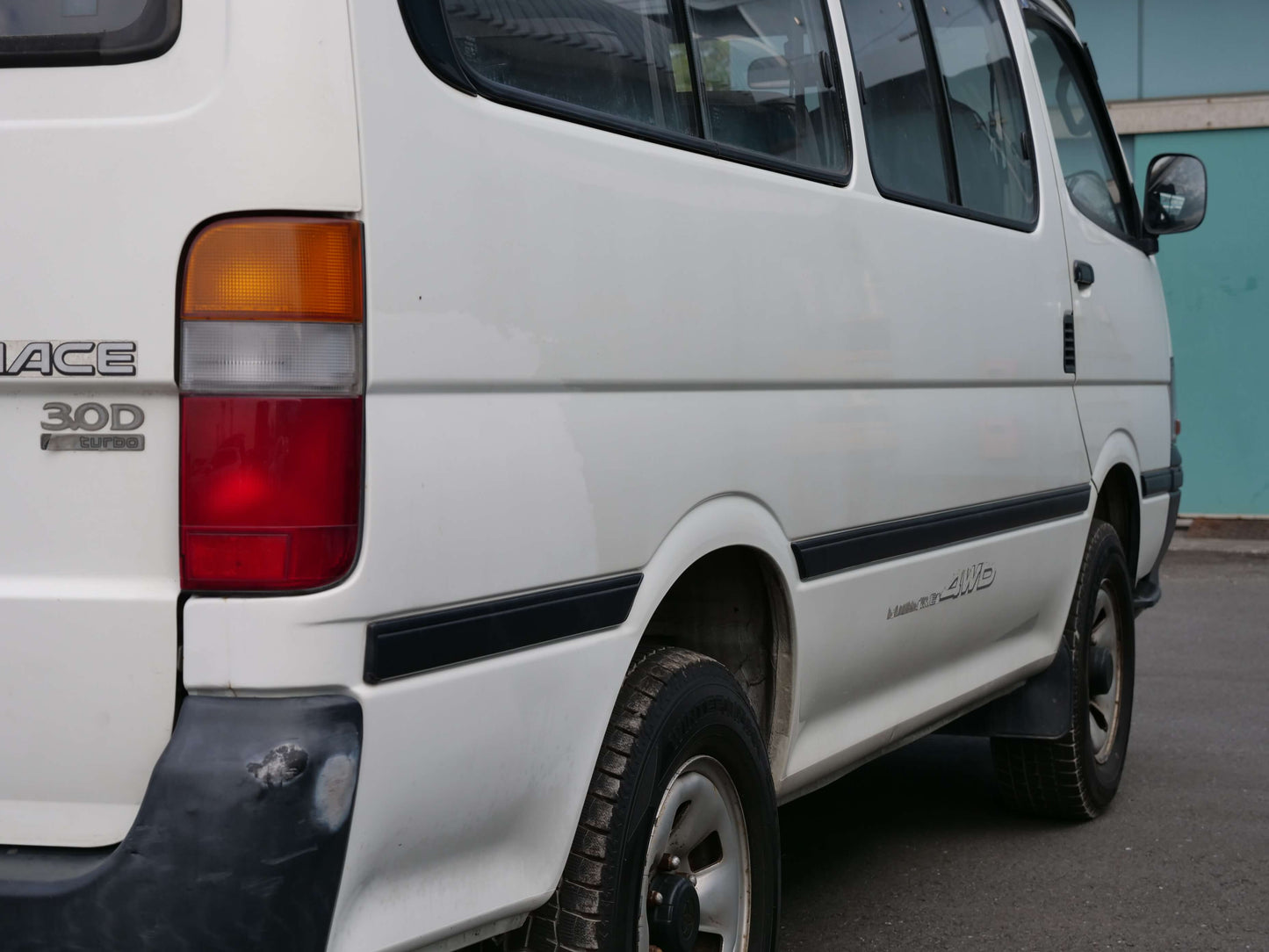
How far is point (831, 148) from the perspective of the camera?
295cm

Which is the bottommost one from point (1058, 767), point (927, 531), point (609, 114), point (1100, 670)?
point (1058, 767)

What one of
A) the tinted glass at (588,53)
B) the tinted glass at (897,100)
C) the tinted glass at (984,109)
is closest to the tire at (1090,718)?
the tinted glass at (984,109)

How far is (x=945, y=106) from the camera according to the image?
356 cm

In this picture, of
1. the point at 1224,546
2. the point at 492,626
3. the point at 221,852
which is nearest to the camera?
the point at 221,852

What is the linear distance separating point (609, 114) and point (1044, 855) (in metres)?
2.74

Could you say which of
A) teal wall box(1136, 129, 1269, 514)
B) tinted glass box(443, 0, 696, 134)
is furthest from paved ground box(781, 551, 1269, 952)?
teal wall box(1136, 129, 1269, 514)

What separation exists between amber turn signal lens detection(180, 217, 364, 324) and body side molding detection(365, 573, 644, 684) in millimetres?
384

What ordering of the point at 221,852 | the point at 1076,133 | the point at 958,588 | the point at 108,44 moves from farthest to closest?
the point at 1076,133
the point at 958,588
the point at 108,44
the point at 221,852

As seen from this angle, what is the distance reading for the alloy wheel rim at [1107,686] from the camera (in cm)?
457

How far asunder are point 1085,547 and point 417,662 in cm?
286

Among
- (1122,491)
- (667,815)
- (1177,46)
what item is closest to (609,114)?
(667,815)

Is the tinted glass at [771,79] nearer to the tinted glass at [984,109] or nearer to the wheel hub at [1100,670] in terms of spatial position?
the tinted glass at [984,109]

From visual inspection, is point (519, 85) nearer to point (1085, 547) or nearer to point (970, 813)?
point (1085, 547)

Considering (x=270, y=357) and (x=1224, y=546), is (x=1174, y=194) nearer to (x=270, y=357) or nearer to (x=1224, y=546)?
(x=270, y=357)
